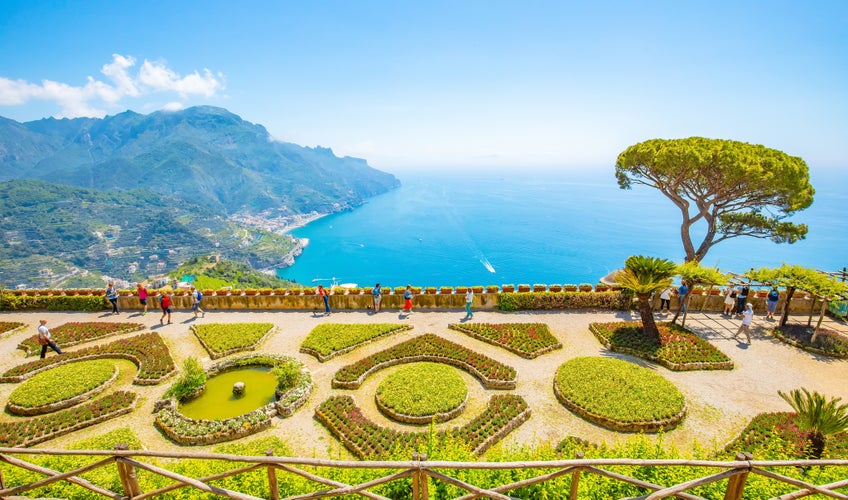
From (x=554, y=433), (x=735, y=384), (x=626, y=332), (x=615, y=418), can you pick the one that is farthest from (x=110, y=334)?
(x=735, y=384)

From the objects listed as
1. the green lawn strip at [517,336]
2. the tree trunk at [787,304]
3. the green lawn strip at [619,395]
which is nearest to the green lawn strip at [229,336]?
the green lawn strip at [517,336]

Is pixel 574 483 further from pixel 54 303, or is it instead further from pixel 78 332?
pixel 54 303

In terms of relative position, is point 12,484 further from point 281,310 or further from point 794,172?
point 794,172

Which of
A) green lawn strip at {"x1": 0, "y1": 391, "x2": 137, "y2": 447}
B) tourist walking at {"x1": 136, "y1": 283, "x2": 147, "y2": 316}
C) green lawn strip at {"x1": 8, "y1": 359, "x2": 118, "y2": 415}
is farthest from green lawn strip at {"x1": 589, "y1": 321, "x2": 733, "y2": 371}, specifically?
tourist walking at {"x1": 136, "y1": 283, "x2": 147, "y2": 316}

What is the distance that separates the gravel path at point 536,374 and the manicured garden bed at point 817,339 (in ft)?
1.27

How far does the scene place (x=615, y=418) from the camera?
12.3 meters

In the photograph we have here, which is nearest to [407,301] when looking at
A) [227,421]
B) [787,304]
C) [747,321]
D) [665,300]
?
[227,421]

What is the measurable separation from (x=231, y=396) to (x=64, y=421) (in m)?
4.89

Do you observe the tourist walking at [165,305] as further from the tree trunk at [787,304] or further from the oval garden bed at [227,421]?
the tree trunk at [787,304]

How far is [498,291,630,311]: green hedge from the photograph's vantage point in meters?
21.2

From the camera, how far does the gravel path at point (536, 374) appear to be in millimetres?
12211

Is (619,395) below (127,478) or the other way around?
below

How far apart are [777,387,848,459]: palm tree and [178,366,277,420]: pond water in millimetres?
16026

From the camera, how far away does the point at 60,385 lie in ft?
47.7
